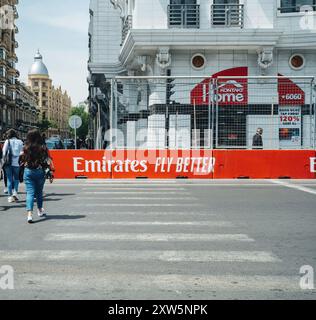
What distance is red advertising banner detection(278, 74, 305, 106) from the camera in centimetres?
1702

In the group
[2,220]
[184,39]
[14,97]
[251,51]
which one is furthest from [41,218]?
[14,97]

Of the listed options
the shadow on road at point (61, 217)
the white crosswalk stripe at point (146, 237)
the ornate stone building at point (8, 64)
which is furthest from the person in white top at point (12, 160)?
the ornate stone building at point (8, 64)

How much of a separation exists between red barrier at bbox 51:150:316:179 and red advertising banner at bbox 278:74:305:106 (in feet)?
6.52

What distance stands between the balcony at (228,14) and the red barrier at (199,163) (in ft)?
27.3

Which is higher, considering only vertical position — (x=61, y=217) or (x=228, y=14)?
(x=228, y=14)

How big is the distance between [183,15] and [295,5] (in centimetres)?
522

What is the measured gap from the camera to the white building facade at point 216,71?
16.8 meters

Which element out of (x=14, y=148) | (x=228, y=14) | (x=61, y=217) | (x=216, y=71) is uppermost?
(x=228, y=14)

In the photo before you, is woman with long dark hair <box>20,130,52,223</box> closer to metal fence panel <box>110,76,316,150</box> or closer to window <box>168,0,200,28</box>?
metal fence panel <box>110,76,316,150</box>

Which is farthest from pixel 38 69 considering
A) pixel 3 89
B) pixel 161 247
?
pixel 161 247

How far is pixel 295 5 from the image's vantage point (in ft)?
73.7

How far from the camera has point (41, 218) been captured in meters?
8.76

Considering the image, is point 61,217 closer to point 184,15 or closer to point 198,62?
point 198,62
